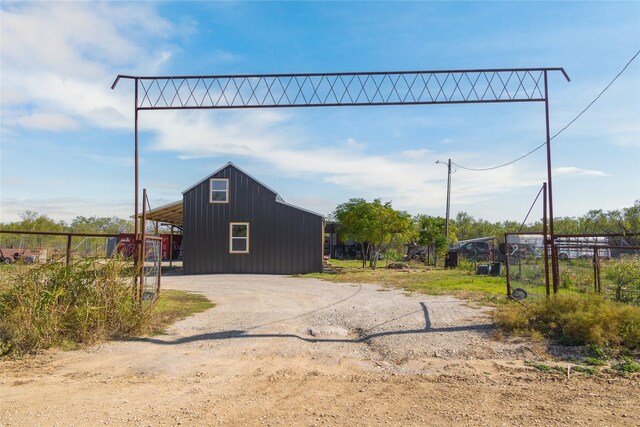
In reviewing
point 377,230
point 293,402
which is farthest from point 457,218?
point 293,402

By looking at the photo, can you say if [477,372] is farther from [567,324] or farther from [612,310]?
[612,310]

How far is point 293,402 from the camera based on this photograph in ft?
17.7

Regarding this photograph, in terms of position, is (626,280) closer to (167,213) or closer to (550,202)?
(550,202)

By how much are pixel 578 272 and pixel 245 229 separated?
14.8 m

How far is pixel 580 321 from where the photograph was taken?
7.88 metres

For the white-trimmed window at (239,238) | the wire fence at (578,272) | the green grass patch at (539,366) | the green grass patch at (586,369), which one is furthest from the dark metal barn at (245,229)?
the green grass patch at (586,369)

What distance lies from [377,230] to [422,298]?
12172 mm

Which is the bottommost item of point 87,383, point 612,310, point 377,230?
point 87,383

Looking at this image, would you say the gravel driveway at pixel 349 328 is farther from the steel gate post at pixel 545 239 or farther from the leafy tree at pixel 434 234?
the leafy tree at pixel 434 234

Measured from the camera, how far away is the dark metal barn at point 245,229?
23109 mm

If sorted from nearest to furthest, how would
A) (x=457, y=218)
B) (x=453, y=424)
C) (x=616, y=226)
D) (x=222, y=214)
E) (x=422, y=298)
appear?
(x=453, y=424) → (x=422, y=298) → (x=222, y=214) → (x=616, y=226) → (x=457, y=218)

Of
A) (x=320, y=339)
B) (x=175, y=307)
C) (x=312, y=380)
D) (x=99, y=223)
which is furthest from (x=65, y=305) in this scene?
(x=99, y=223)

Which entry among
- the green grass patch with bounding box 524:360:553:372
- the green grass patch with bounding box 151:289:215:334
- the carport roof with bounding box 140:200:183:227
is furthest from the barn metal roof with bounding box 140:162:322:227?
the green grass patch with bounding box 524:360:553:372

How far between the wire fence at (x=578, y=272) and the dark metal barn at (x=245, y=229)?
11109 millimetres
